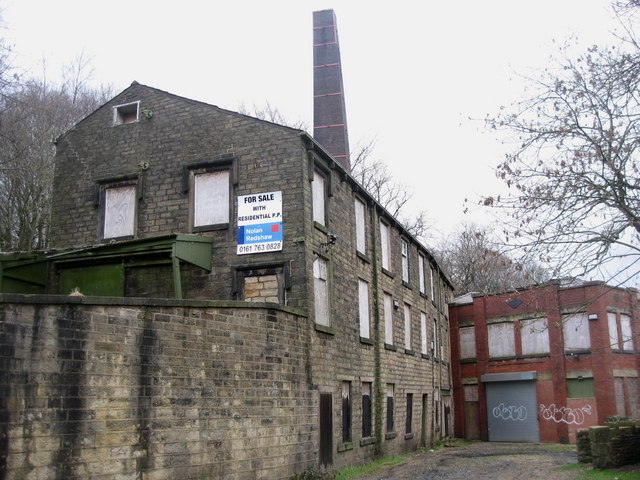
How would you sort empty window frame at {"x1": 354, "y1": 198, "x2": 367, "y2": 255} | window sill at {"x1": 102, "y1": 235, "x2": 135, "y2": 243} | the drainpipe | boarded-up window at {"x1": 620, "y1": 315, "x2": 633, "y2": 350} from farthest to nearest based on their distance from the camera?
1. boarded-up window at {"x1": 620, "y1": 315, "x2": 633, "y2": 350}
2. empty window frame at {"x1": 354, "y1": 198, "x2": 367, "y2": 255}
3. the drainpipe
4. window sill at {"x1": 102, "y1": 235, "x2": 135, "y2": 243}

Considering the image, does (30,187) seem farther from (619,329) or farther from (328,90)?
(619,329)

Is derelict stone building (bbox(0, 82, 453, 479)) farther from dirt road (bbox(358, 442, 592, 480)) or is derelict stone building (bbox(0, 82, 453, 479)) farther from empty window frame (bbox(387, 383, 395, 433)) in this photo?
dirt road (bbox(358, 442, 592, 480))

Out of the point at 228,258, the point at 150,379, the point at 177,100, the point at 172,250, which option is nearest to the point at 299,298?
the point at 228,258

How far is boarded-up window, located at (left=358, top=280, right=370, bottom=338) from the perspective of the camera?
19391mm

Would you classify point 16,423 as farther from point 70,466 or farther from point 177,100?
point 177,100

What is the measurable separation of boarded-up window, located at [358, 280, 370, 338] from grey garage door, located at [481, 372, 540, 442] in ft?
48.1

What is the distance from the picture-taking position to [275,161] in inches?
627

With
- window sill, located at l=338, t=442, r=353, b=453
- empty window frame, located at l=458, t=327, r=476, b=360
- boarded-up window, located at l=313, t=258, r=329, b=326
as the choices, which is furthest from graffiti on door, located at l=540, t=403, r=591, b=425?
boarded-up window, located at l=313, t=258, r=329, b=326

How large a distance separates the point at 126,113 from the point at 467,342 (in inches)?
879

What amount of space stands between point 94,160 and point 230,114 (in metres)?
3.95

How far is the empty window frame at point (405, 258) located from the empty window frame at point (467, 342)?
34.2 ft

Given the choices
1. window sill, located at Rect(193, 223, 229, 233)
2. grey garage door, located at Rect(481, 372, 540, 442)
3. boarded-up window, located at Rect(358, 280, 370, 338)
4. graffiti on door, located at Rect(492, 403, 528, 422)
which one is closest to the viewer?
window sill, located at Rect(193, 223, 229, 233)

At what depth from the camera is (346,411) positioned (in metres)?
17.3

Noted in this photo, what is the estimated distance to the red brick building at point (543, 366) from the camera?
29469 millimetres
